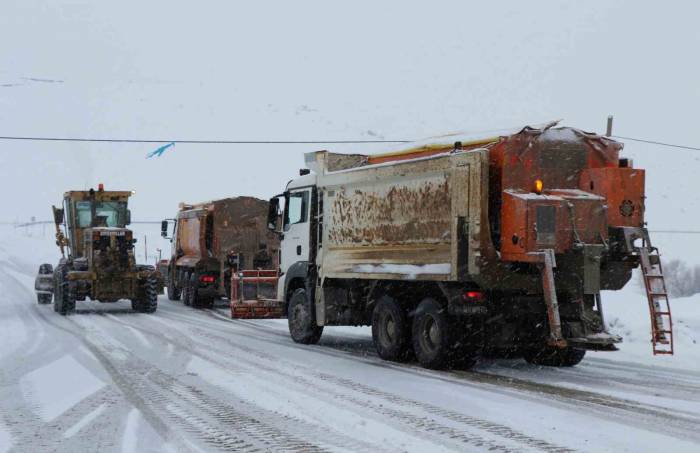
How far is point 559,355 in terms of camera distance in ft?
39.8

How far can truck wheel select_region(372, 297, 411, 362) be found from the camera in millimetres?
12180

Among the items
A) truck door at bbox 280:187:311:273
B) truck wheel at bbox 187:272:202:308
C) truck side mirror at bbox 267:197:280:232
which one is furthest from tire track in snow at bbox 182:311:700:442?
truck wheel at bbox 187:272:202:308

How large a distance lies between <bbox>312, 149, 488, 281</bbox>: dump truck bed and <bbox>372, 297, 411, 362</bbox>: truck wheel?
467 millimetres

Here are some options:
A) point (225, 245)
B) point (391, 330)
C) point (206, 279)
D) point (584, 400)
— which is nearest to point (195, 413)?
point (584, 400)

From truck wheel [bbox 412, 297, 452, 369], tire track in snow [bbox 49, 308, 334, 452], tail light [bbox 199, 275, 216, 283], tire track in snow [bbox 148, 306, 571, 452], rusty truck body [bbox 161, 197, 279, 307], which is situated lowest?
tire track in snow [bbox 49, 308, 334, 452]

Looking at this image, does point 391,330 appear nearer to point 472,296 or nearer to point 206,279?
point 472,296

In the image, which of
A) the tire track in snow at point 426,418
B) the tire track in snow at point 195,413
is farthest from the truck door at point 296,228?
A: the tire track in snow at point 195,413

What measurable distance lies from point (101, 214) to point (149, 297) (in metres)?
3.02

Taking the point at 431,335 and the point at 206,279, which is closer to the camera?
the point at 431,335

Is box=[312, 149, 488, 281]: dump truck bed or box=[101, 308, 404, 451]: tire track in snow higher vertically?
box=[312, 149, 488, 281]: dump truck bed

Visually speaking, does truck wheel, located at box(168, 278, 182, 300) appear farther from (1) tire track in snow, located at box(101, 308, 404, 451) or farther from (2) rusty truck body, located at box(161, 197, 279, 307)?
(1) tire track in snow, located at box(101, 308, 404, 451)

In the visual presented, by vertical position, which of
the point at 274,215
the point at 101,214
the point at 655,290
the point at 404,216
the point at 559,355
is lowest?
the point at 559,355

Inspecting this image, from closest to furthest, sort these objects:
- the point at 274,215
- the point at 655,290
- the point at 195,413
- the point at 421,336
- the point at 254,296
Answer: the point at 195,413
the point at 655,290
the point at 421,336
the point at 274,215
the point at 254,296

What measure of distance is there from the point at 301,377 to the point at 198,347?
3933 mm
